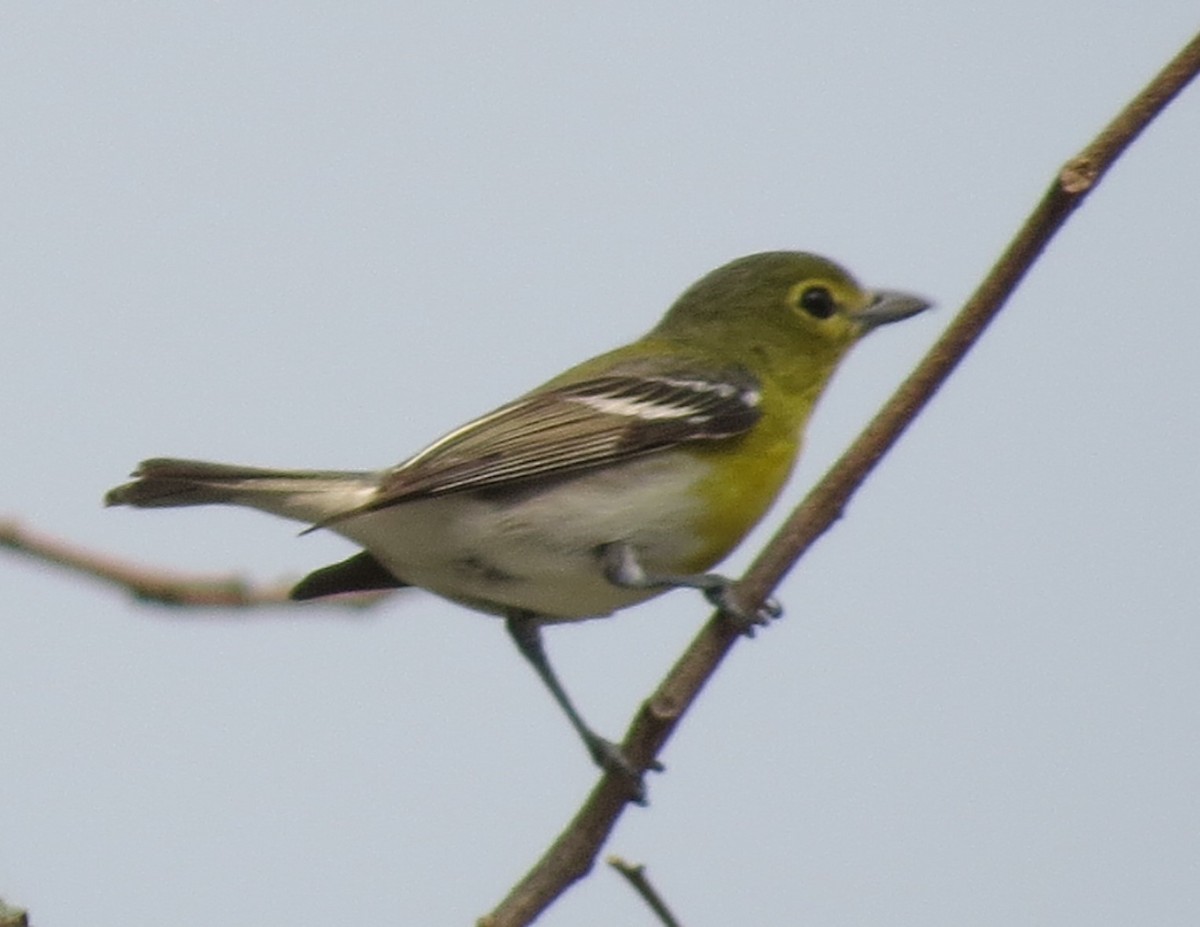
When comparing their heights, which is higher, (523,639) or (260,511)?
(260,511)

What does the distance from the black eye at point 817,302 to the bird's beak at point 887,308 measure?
4.5 inches

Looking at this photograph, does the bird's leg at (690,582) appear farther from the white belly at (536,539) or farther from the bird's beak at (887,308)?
the bird's beak at (887,308)

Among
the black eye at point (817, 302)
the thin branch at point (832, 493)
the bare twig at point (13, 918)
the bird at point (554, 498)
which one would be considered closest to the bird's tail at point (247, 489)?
the bird at point (554, 498)

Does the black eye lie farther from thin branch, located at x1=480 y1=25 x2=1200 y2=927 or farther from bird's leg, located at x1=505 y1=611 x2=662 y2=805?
thin branch, located at x1=480 y1=25 x2=1200 y2=927

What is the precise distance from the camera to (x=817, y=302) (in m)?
6.68

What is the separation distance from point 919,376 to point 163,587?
1519mm

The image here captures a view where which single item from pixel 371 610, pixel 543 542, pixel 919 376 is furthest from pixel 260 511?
pixel 919 376

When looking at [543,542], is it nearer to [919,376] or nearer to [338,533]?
[338,533]

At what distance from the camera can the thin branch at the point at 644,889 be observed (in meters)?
3.32

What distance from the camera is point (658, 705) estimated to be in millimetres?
4031

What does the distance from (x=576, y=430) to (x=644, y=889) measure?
243cm

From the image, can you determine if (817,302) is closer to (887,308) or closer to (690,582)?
(887,308)

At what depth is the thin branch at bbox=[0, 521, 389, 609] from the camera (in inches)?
124

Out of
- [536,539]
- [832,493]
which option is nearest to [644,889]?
[832,493]
